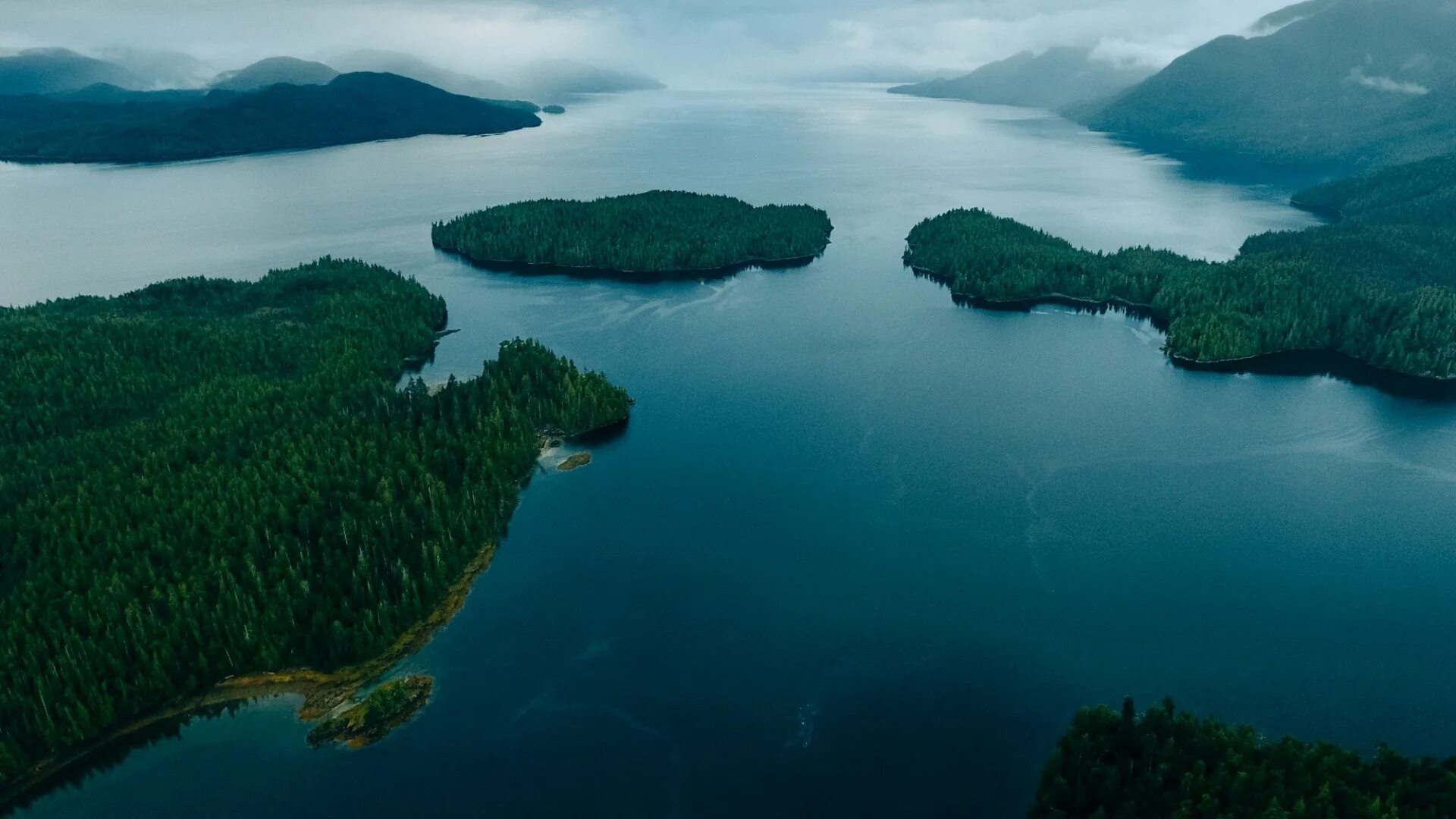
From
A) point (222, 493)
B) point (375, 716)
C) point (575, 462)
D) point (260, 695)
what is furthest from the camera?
point (575, 462)

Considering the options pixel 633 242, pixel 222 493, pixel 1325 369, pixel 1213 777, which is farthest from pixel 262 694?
pixel 1325 369

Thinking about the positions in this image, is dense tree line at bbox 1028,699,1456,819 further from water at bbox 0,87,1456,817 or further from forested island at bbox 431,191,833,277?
forested island at bbox 431,191,833,277

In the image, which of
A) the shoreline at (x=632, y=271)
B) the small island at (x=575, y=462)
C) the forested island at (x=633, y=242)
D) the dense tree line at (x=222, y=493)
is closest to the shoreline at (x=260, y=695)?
the dense tree line at (x=222, y=493)

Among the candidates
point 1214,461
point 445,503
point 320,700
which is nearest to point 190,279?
point 445,503

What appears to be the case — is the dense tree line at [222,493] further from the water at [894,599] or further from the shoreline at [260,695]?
the water at [894,599]

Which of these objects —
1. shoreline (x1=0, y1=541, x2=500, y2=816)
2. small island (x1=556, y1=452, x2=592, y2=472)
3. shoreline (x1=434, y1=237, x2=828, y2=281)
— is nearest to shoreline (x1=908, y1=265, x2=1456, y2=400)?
shoreline (x1=434, y1=237, x2=828, y2=281)

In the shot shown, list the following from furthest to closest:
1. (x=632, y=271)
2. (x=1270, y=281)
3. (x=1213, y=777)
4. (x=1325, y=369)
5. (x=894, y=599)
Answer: (x=632, y=271) → (x=1270, y=281) → (x=1325, y=369) → (x=894, y=599) → (x=1213, y=777)

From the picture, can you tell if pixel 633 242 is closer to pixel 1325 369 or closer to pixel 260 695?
pixel 1325 369
